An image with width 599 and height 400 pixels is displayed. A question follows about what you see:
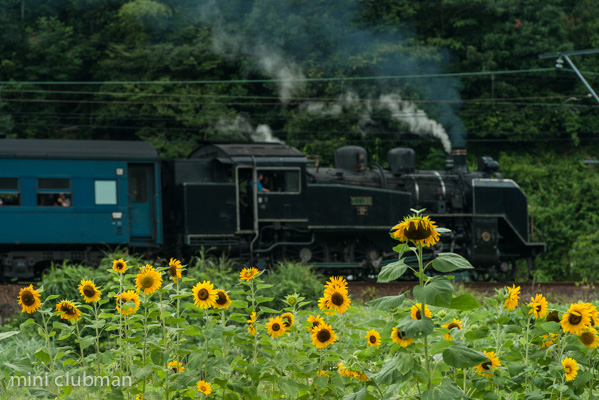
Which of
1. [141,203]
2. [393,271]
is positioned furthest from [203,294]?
[141,203]

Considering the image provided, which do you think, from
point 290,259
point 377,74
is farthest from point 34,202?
point 377,74

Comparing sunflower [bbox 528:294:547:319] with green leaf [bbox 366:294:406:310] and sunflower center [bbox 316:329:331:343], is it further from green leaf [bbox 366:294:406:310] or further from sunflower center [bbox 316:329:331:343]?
green leaf [bbox 366:294:406:310]

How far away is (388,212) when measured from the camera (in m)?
19.5

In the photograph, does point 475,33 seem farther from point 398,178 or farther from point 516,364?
point 516,364

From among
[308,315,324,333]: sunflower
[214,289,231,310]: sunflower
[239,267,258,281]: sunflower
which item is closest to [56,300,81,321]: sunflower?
[214,289,231,310]: sunflower

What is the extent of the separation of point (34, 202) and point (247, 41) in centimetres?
2122

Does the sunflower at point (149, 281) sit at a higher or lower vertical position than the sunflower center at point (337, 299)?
higher

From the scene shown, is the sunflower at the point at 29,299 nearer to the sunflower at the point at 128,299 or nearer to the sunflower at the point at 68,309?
the sunflower at the point at 68,309

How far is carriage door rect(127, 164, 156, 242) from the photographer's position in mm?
17391

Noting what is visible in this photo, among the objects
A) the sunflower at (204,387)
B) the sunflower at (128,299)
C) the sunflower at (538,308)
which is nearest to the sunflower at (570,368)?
the sunflower at (538,308)

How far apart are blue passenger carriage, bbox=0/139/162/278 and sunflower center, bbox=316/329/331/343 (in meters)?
12.7

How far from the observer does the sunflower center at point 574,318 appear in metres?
4.45

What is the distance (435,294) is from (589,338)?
1394 mm

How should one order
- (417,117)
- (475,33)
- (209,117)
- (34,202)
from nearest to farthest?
(34,202)
(209,117)
(417,117)
(475,33)
